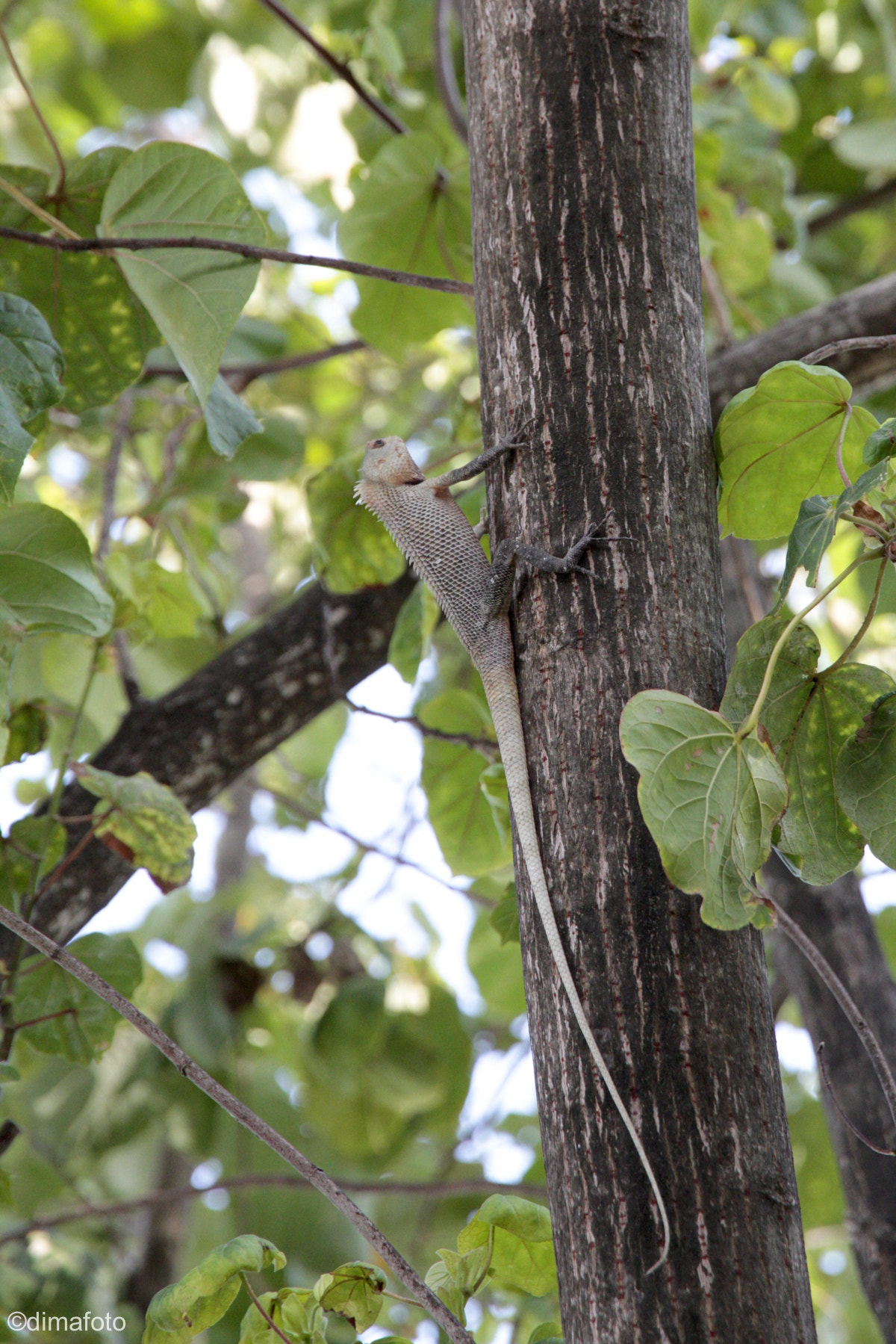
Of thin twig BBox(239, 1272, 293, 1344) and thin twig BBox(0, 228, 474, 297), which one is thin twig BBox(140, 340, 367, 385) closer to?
thin twig BBox(0, 228, 474, 297)

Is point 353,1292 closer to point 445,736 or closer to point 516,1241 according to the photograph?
point 516,1241

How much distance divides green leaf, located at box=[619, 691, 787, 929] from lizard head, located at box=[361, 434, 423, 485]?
1.46 m

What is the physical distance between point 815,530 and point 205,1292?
1136 mm

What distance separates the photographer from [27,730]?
2.11 m

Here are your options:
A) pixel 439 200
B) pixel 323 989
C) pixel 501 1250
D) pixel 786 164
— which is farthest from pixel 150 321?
pixel 323 989

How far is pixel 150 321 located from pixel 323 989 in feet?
8.36

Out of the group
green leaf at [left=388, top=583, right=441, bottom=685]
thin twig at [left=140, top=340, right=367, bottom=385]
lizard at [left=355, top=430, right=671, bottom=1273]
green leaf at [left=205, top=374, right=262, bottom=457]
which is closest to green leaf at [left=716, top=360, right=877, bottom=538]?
lizard at [left=355, top=430, right=671, bottom=1273]

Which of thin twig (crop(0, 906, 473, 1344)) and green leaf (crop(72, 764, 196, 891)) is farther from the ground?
green leaf (crop(72, 764, 196, 891))

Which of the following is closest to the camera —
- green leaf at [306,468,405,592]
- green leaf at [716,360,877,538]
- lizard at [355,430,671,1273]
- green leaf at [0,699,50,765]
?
lizard at [355,430,671,1273]

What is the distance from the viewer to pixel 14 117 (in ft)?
14.7

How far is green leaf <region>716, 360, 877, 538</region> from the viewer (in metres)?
1.41

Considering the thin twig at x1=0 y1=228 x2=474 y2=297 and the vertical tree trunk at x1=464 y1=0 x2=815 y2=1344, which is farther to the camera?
the thin twig at x1=0 y1=228 x2=474 y2=297

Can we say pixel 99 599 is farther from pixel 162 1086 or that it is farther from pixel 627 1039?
pixel 162 1086

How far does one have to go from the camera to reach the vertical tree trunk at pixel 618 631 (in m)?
1.07
